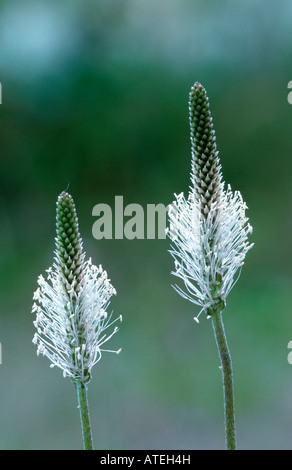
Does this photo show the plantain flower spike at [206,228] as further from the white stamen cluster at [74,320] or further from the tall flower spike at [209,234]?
the white stamen cluster at [74,320]

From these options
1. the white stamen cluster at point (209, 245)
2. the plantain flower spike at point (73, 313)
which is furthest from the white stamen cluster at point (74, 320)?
the white stamen cluster at point (209, 245)

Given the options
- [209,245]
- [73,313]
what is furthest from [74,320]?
[209,245]

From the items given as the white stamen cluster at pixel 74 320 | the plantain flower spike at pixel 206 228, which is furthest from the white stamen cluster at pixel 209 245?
the white stamen cluster at pixel 74 320

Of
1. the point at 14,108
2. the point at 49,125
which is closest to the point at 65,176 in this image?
the point at 49,125

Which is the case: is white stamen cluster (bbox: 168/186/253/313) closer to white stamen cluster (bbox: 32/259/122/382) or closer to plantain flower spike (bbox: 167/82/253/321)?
plantain flower spike (bbox: 167/82/253/321)

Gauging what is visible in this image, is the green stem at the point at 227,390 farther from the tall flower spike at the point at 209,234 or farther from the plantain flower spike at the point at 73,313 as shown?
the plantain flower spike at the point at 73,313

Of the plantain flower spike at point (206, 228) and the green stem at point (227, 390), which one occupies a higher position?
the plantain flower spike at point (206, 228)
